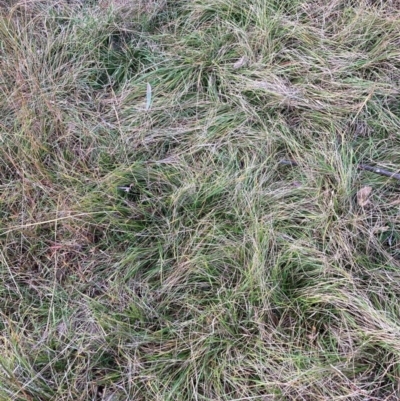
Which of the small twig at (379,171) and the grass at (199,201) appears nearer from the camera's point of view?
the grass at (199,201)

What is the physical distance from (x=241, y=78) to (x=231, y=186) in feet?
1.98

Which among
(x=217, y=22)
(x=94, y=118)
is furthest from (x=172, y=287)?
(x=217, y=22)

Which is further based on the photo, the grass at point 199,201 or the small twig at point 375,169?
the small twig at point 375,169

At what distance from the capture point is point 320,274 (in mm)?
1931

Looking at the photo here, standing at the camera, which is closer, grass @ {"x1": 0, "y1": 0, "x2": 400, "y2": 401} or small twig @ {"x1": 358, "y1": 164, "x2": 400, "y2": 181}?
grass @ {"x1": 0, "y1": 0, "x2": 400, "y2": 401}

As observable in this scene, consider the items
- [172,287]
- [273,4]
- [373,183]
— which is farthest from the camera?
[273,4]

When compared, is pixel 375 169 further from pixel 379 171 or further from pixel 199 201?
pixel 199 201

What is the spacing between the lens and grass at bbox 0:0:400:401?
181cm

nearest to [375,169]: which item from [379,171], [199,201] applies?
[379,171]

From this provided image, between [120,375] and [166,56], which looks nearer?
[120,375]

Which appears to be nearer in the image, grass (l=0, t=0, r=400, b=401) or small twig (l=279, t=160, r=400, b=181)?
grass (l=0, t=0, r=400, b=401)

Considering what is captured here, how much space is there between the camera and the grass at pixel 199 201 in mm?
1806

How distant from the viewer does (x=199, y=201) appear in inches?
83.7

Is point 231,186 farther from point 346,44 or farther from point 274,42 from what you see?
point 346,44
